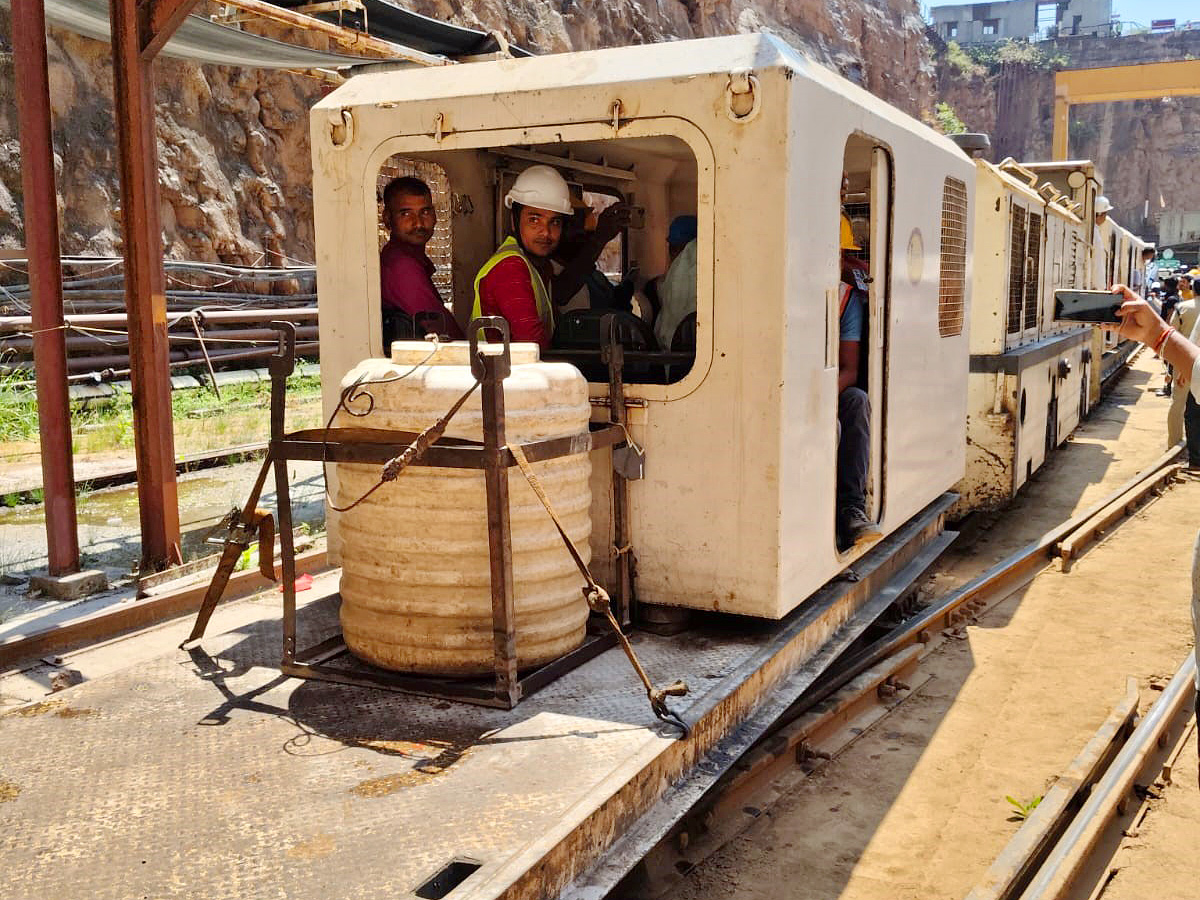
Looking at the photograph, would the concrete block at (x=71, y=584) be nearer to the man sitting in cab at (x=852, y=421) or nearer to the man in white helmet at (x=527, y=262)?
the man in white helmet at (x=527, y=262)

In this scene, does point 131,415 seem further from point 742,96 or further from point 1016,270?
point 742,96

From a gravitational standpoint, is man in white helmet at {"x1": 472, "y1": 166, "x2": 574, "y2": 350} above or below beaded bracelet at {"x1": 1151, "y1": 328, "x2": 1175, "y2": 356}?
above

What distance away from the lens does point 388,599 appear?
361 cm

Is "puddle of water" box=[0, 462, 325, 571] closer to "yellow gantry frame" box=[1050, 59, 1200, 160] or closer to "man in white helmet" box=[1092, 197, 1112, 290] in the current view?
"man in white helmet" box=[1092, 197, 1112, 290]

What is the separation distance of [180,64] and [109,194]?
306cm

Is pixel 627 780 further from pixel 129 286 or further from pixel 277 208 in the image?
pixel 277 208

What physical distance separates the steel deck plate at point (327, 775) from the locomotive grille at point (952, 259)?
2719mm

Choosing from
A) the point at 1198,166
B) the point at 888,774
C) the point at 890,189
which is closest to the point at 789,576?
the point at 888,774

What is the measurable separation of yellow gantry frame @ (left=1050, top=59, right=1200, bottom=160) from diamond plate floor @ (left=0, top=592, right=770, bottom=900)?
29157 mm

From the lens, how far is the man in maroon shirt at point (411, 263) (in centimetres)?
473

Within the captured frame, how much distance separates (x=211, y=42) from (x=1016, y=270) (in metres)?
6.68

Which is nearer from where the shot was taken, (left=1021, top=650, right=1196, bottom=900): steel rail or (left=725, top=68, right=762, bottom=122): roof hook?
(left=1021, top=650, right=1196, bottom=900): steel rail

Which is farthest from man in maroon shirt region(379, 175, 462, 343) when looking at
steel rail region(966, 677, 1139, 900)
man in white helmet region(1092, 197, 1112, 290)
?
man in white helmet region(1092, 197, 1112, 290)

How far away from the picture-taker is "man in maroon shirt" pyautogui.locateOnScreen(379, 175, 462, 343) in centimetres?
473
